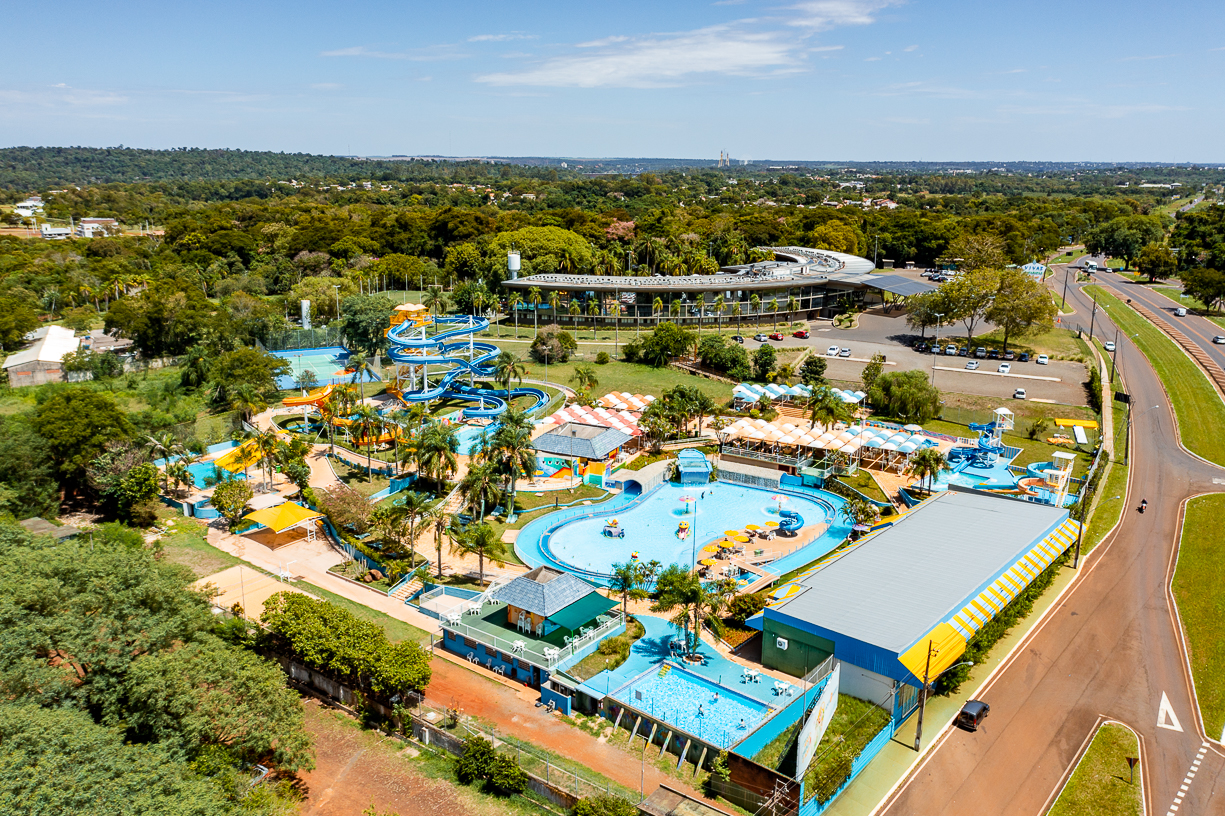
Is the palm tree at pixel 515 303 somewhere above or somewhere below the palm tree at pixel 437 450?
above

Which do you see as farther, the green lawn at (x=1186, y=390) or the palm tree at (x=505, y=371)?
the palm tree at (x=505, y=371)

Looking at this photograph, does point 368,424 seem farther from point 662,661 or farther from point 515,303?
point 515,303

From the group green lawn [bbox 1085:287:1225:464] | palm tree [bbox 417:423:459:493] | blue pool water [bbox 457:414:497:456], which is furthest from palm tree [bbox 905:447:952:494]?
palm tree [bbox 417:423:459:493]

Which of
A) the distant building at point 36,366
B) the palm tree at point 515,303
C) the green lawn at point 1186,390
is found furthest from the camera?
the palm tree at point 515,303

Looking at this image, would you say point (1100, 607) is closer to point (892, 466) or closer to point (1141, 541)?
point (1141, 541)

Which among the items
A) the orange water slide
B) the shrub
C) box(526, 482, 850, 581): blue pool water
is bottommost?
box(526, 482, 850, 581): blue pool water

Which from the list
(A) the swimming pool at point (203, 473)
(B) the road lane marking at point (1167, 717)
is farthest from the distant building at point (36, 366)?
(B) the road lane marking at point (1167, 717)

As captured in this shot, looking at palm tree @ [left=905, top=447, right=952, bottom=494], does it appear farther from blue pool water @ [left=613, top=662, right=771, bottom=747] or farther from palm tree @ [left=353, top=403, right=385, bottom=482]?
palm tree @ [left=353, top=403, right=385, bottom=482]

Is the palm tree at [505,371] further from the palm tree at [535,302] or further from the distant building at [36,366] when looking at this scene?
the distant building at [36,366]
